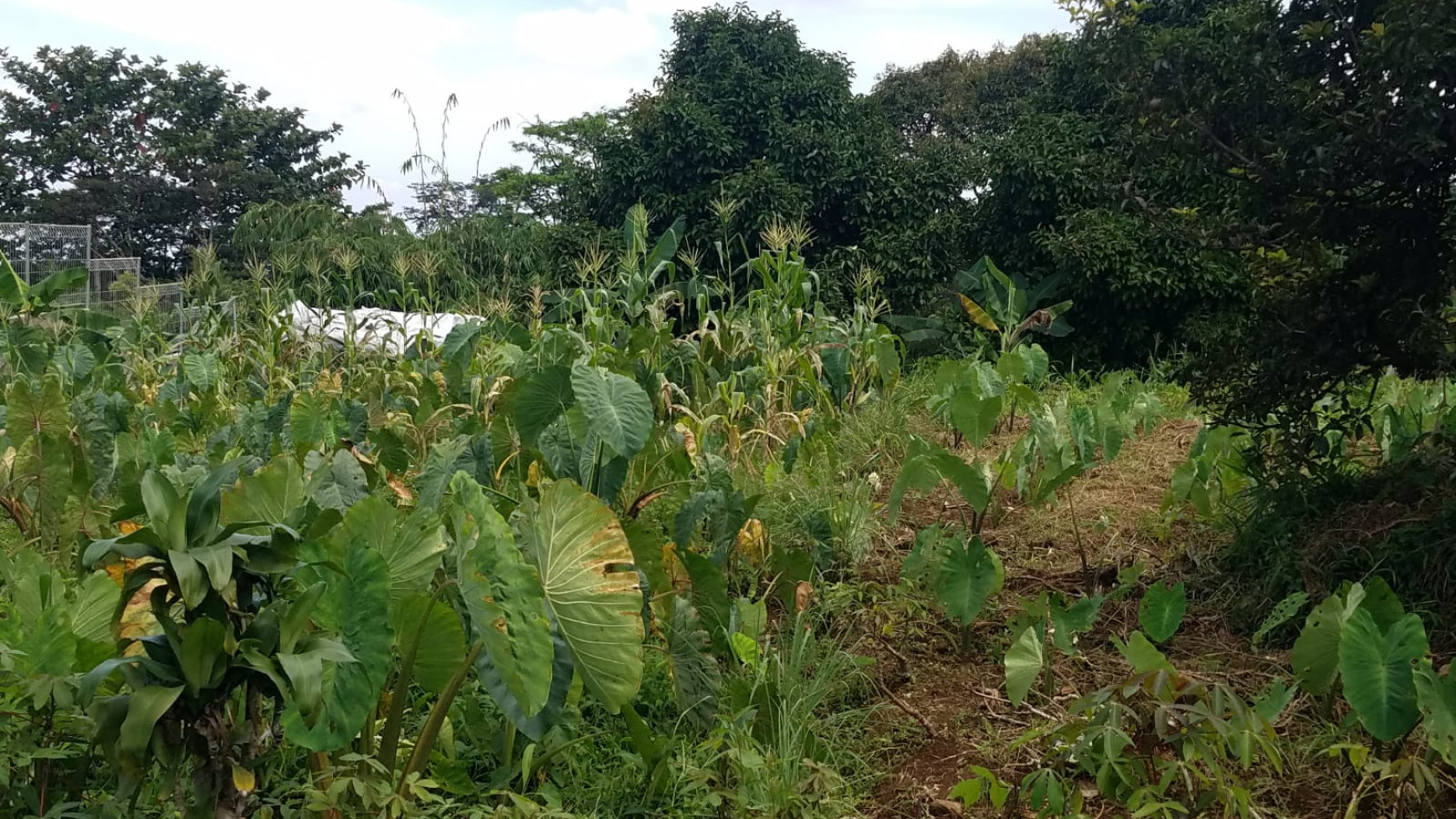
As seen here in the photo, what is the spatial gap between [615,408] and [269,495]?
2.04 feet

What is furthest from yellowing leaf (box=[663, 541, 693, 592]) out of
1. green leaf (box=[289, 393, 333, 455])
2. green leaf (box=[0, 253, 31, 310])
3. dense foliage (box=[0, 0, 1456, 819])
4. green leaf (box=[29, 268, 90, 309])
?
green leaf (box=[29, 268, 90, 309])

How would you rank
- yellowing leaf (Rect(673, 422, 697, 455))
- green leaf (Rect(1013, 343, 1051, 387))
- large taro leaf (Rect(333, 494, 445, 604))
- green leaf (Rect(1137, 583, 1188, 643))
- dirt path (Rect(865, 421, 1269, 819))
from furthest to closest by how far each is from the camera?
green leaf (Rect(1013, 343, 1051, 387)) < yellowing leaf (Rect(673, 422, 697, 455)) < green leaf (Rect(1137, 583, 1188, 643)) < dirt path (Rect(865, 421, 1269, 819)) < large taro leaf (Rect(333, 494, 445, 604))

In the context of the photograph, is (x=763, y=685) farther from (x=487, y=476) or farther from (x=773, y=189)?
(x=773, y=189)

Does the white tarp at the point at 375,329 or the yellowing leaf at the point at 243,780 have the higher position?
the white tarp at the point at 375,329

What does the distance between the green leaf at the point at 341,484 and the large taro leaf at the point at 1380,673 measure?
1.68 metres

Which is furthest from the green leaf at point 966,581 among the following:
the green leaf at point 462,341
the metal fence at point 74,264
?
the metal fence at point 74,264

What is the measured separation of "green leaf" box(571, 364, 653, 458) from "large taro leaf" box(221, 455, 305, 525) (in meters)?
0.51

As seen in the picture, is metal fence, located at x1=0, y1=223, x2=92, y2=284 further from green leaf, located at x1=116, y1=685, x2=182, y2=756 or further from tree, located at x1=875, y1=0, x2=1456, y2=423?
green leaf, located at x1=116, y1=685, x2=182, y2=756

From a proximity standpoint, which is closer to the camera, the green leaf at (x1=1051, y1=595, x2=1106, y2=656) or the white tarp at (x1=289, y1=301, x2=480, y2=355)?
the green leaf at (x1=1051, y1=595, x2=1106, y2=656)

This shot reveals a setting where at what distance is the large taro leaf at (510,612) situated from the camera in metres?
1.44

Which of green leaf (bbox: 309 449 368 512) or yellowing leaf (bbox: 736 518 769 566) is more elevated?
green leaf (bbox: 309 449 368 512)

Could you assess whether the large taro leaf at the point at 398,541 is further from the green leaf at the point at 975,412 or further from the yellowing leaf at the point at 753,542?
the green leaf at the point at 975,412

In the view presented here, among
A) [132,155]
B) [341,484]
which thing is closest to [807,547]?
[341,484]

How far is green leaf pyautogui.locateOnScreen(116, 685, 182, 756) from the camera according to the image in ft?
4.25
